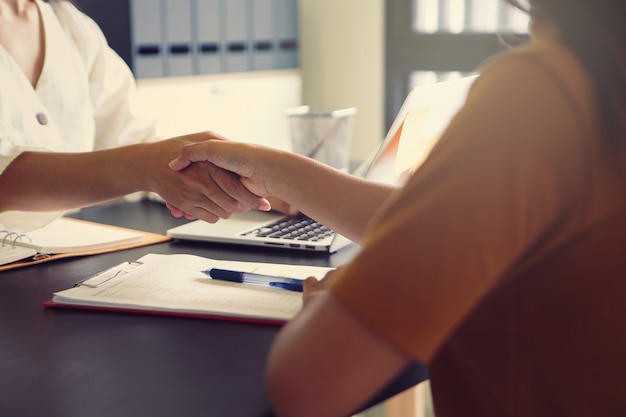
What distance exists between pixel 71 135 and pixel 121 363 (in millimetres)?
989

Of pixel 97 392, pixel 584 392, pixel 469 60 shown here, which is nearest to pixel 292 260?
pixel 97 392

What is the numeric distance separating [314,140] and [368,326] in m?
1.39

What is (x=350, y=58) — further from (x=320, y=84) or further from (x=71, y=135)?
(x=71, y=135)

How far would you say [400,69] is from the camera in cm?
274

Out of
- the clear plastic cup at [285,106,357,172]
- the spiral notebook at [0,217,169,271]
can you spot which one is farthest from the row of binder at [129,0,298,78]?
the spiral notebook at [0,217,169,271]

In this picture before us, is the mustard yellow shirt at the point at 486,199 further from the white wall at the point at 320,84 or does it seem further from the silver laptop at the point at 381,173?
the white wall at the point at 320,84

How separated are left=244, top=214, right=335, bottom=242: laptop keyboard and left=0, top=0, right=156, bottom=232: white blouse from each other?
38cm

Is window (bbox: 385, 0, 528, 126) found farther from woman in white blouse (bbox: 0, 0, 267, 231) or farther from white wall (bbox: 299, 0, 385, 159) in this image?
woman in white blouse (bbox: 0, 0, 267, 231)

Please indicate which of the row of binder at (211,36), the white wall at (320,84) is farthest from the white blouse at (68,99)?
the white wall at (320,84)

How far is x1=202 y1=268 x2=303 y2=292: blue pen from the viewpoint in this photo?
3.40ft

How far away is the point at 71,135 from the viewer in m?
1.72

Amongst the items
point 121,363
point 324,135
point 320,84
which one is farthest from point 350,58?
point 121,363

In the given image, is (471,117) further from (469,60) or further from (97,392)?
(469,60)

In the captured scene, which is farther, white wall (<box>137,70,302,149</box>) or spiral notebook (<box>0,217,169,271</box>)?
white wall (<box>137,70,302,149</box>)
